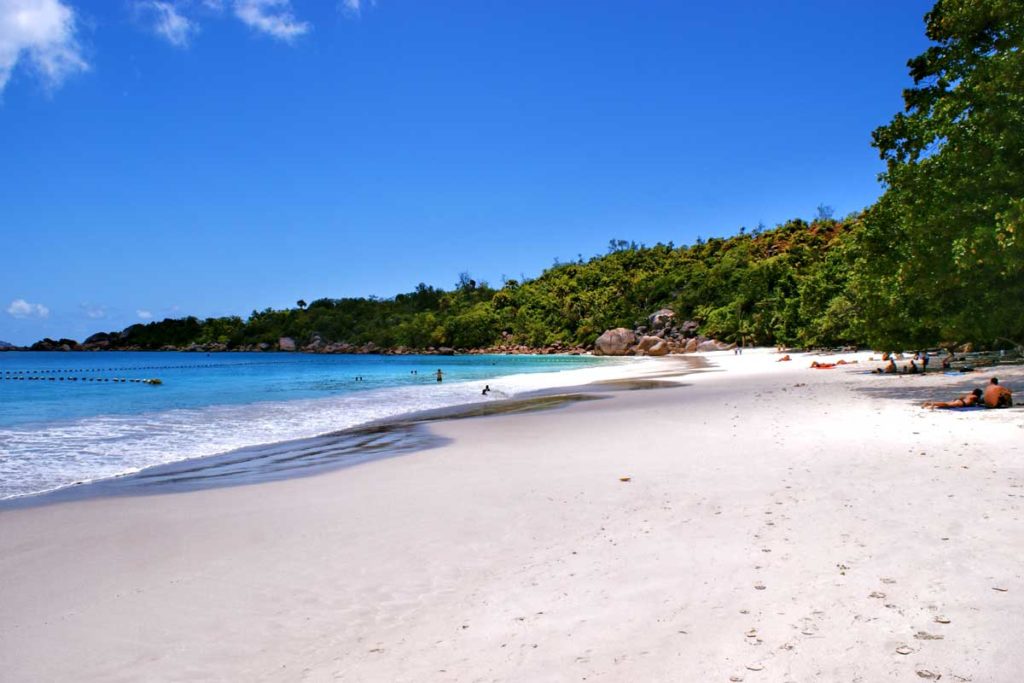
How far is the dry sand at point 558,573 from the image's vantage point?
4.40 meters

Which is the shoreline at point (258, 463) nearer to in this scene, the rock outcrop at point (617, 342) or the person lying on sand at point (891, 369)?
the person lying on sand at point (891, 369)

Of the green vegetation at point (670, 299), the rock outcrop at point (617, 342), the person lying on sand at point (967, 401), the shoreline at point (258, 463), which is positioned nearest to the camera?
the shoreline at point (258, 463)

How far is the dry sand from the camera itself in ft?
14.4

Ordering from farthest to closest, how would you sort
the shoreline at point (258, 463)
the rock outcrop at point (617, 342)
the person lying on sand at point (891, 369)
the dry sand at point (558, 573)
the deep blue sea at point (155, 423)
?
the rock outcrop at point (617, 342), the person lying on sand at point (891, 369), the deep blue sea at point (155, 423), the shoreline at point (258, 463), the dry sand at point (558, 573)

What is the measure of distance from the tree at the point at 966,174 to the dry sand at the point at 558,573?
7548 mm

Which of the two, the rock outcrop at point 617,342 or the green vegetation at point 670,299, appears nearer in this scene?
the green vegetation at point 670,299

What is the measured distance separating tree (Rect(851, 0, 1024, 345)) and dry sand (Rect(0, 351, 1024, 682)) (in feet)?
24.8

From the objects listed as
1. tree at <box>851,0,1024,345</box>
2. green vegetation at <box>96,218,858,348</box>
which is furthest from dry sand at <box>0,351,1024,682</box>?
green vegetation at <box>96,218,858,348</box>

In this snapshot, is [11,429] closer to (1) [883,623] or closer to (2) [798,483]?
(2) [798,483]

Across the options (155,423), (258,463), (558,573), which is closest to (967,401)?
(558,573)

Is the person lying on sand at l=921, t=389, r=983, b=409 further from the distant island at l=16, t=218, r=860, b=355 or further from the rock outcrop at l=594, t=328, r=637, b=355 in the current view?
the rock outcrop at l=594, t=328, r=637, b=355

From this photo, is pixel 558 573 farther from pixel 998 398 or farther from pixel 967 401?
pixel 967 401

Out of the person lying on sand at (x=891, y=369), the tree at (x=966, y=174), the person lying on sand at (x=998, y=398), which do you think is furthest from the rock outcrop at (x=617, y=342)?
the person lying on sand at (x=998, y=398)

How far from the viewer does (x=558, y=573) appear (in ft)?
19.9
